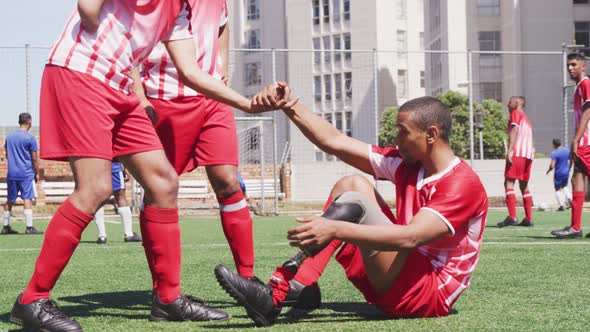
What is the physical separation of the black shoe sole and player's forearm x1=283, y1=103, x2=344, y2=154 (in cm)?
89

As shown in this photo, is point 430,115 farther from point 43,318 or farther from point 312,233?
point 43,318

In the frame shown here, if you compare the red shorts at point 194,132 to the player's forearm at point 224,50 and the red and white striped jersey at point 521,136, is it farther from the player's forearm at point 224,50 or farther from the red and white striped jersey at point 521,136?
the red and white striped jersey at point 521,136

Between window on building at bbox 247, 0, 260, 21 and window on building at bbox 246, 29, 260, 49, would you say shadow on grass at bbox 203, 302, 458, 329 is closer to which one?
window on building at bbox 246, 29, 260, 49

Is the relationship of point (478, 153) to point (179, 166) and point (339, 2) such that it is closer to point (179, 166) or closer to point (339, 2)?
point (179, 166)

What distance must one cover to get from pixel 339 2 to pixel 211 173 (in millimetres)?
73440

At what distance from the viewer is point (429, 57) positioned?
81.7ft

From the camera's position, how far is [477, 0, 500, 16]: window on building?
6156 cm

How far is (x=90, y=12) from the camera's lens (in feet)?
13.0

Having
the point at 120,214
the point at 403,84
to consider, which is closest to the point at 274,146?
the point at 120,214

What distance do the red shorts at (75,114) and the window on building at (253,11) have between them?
79686mm

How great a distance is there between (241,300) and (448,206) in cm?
95

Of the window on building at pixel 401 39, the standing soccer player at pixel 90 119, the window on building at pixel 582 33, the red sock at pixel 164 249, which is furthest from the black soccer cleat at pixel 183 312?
the window on building at pixel 401 39

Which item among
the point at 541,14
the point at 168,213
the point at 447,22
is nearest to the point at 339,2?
the point at 447,22

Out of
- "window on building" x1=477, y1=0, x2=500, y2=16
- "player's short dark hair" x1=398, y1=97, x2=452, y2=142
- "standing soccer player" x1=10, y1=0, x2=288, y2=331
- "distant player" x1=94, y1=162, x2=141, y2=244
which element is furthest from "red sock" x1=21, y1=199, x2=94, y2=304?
"window on building" x1=477, y1=0, x2=500, y2=16
